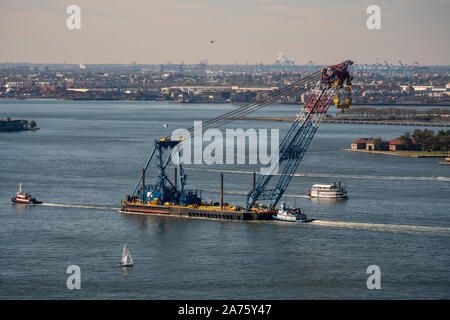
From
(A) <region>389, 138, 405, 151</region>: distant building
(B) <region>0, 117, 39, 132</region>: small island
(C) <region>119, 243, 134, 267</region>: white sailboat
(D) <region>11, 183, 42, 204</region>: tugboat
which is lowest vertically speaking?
(C) <region>119, 243, 134, 267</region>: white sailboat

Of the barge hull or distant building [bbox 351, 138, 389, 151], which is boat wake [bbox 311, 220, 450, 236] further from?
distant building [bbox 351, 138, 389, 151]

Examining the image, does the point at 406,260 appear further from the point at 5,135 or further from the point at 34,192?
the point at 5,135

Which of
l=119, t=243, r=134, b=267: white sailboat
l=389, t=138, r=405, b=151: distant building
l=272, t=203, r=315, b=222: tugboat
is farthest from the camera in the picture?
l=389, t=138, r=405, b=151: distant building

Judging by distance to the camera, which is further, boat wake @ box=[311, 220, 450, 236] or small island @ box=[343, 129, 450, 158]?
small island @ box=[343, 129, 450, 158]

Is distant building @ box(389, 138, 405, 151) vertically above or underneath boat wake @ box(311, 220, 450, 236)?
above

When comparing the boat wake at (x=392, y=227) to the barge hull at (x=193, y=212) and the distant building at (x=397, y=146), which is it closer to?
the barge hull at (x=193, y=212)

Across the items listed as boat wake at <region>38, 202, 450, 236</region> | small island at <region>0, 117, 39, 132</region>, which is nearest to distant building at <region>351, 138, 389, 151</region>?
boat wake at <region>38, 202, 450, 236</region>

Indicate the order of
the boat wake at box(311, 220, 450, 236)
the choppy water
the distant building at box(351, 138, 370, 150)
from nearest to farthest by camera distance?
the choppy water, the boat wake at box(311, 220, 450, 236), the distant building at box(351, 138, 370, 150)
